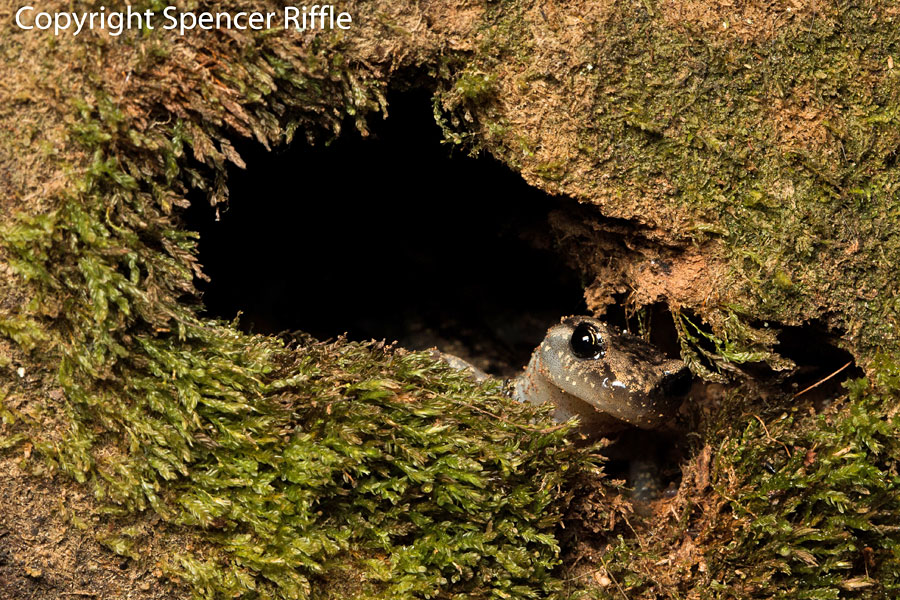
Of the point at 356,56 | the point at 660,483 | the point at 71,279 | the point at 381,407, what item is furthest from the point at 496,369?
the point at 71,279

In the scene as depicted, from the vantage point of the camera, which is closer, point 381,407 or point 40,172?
point 40,172

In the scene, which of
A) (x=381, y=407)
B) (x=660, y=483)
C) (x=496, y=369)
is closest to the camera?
(x=381, y=407)

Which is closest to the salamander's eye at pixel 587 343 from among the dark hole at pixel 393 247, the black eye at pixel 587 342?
the black eye at pixel 587 342

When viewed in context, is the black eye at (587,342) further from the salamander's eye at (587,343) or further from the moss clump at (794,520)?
the moss clump at (794,520)

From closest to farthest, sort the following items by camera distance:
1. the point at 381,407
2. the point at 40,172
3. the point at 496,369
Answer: the point at 40,172
the point at 381,407
the point at 496,369

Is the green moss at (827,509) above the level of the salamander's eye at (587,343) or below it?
below

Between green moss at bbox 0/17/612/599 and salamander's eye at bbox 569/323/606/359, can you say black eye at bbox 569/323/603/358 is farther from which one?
green moss at bbox 0/17/612/599

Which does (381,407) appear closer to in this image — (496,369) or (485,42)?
(485,42)

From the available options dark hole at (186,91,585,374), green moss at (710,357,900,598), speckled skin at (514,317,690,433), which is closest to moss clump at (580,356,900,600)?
green moss at (710,357,900,598)
